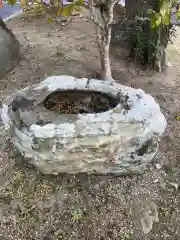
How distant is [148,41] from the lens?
4.07 metres

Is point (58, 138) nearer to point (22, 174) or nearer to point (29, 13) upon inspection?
point (22, 174)

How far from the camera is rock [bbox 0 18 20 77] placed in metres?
4.18

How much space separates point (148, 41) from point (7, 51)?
1.68m

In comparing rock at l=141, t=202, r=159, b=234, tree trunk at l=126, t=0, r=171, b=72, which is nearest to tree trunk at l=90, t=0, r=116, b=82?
tree trunk at l=126, t=0, r=171, b=72

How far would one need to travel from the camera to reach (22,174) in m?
2.96

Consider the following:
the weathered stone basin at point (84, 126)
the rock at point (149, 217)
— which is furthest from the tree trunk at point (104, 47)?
the rock at point (149, 217)

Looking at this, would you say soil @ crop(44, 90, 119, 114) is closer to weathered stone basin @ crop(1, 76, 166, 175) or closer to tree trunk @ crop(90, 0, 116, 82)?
weathered stone basin @ crop(1, 76, 166, 175)

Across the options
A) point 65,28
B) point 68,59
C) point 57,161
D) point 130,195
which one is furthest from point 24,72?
point 130,195

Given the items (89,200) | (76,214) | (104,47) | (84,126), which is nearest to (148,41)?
(104,47)

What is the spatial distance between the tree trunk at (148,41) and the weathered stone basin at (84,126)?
134 centimetres

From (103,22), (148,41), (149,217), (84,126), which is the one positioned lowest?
(149,217)

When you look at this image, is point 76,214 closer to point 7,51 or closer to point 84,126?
point 84,126

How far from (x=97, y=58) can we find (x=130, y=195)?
2203 mm

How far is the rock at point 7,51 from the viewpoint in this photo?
4.18 meters
